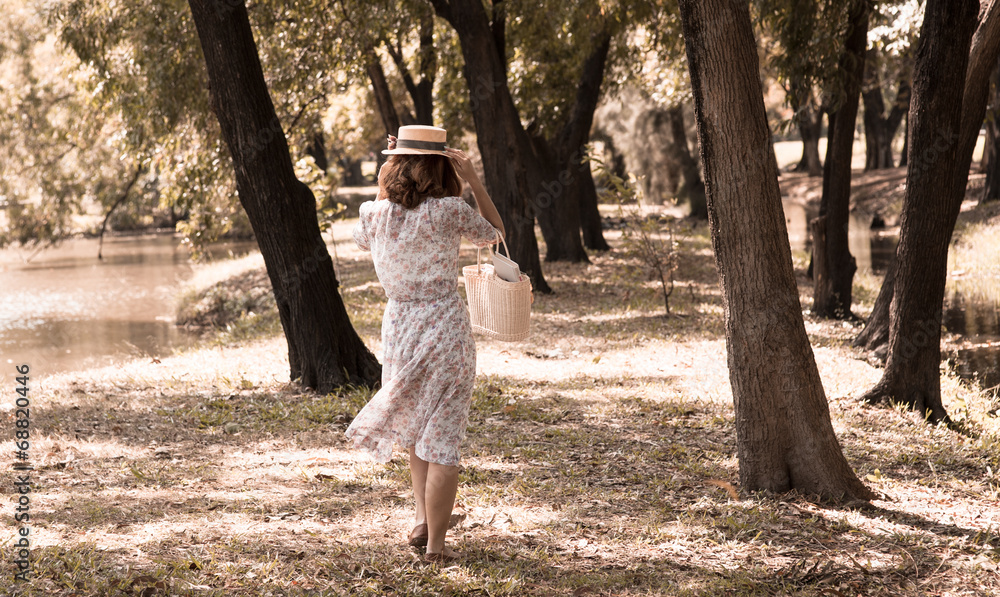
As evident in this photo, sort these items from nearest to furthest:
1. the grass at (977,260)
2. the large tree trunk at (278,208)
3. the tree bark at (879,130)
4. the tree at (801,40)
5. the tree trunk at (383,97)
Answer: the large tree trunk at (278,208)
the tree at (801,40)
the grass at (977,260)
the tree trunk at (383,97)
the tree bark at (879,130)

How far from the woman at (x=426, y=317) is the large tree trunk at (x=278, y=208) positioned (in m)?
3.51

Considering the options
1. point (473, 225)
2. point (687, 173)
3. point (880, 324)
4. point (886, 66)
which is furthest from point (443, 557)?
point (886, 66)

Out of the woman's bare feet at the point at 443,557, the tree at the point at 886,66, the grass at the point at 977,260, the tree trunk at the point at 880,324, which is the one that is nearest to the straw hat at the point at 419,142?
the woman's bare feet at the point at 443,557

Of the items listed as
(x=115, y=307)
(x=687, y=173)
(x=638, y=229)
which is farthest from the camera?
(x=687, y=173)

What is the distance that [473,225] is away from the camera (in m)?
3.80

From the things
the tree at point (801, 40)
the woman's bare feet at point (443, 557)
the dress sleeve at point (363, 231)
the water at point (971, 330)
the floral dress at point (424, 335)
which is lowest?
the water at point (971, 330)

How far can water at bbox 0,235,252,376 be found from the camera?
12461mm

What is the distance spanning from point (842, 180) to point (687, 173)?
55.3 ft

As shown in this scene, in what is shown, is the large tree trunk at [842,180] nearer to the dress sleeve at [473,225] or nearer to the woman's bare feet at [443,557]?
the dress sleeve at [473,225]

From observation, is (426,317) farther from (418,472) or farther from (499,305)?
(418,472)

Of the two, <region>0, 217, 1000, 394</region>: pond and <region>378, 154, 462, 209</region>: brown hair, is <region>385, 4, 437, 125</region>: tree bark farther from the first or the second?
<region>378, 154, 462, 209</region>: brown hair

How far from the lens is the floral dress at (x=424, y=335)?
12.3 ft

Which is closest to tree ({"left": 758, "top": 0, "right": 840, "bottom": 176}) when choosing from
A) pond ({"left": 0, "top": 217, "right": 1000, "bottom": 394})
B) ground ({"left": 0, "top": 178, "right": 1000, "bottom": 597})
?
ground ({"left": 0, "top": 178, "right": 1000, "bottom": 597})

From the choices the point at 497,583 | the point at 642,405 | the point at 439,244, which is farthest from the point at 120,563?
the point at 642,405
